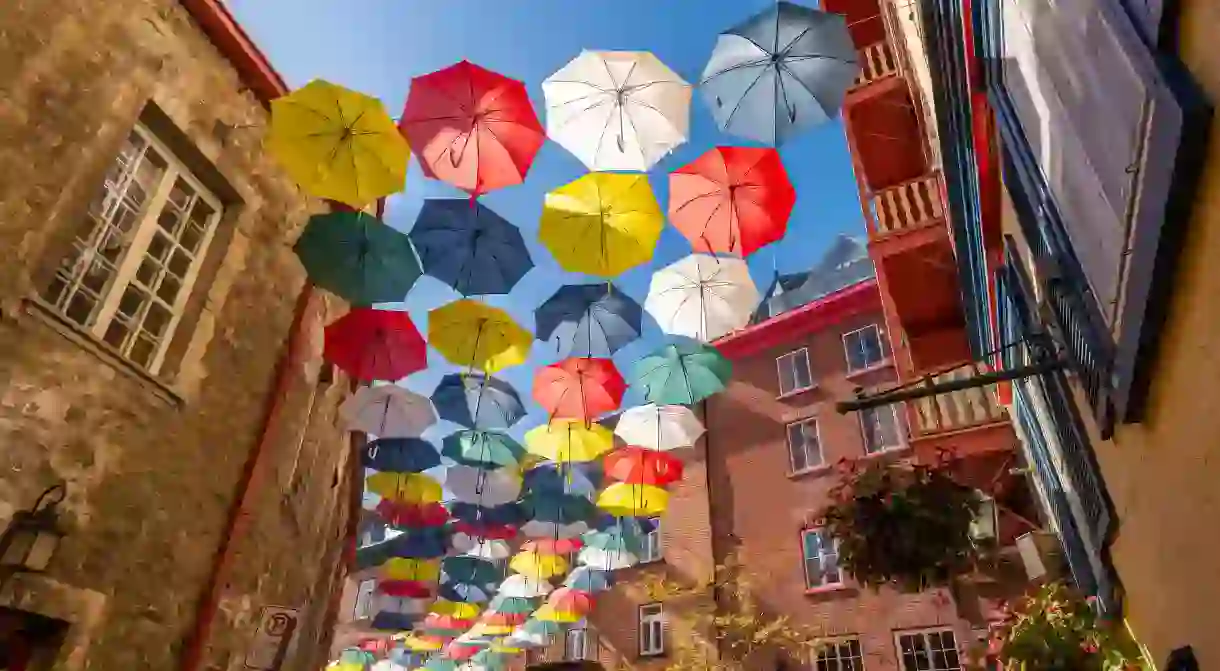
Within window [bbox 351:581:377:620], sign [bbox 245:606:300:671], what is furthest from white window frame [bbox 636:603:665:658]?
window [bbox 351:581:377:620]

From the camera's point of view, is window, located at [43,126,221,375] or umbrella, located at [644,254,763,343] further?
umbrella, located at [644,254,763,343]

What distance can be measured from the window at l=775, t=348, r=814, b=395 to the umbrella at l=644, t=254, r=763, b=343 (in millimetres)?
10291

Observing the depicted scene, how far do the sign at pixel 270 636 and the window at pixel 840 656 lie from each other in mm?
12284

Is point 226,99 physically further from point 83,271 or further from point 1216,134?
point 1216,134

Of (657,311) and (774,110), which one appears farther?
(657,311)

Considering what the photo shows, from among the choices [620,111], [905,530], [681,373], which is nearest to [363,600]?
[681,373]

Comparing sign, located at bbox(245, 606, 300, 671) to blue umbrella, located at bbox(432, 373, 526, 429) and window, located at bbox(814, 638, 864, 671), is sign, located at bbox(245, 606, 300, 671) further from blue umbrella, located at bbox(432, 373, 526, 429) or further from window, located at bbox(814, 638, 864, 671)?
window, located at bbox(814, 638, 864, 671)

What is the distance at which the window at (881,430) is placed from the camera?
17.0 metres

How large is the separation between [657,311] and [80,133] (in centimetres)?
679

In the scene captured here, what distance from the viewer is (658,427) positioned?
12.6 m

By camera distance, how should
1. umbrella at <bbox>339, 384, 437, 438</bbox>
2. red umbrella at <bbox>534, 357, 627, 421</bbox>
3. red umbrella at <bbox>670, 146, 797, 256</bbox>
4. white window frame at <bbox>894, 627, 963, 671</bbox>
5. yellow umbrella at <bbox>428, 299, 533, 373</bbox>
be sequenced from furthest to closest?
white window frame at <bbox>894, 627, 963, 671</bbox>, red umbrella at <bbox>534, 357, 627, 421</bbox>, umbrella at <bbox>339, 384, 437, 438</bbox>, yellow umbrella at <bbox>428, 299, 533, 373</bbox>, red umbrella at <bbox>670, 146, 797, 256</bbox>

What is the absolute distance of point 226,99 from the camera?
793 cm

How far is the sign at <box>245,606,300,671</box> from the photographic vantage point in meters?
7.53

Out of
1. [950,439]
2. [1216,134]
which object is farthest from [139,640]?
[950,439]
